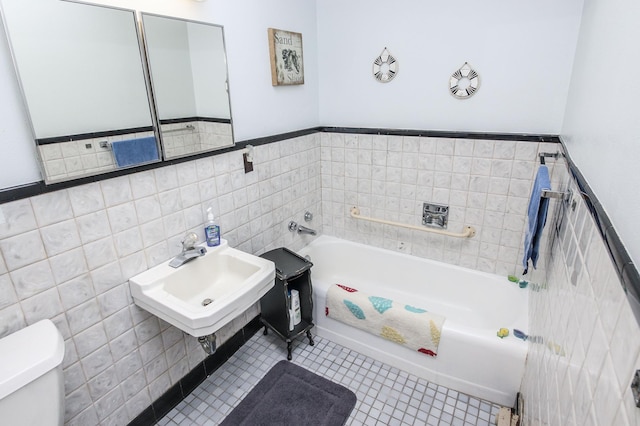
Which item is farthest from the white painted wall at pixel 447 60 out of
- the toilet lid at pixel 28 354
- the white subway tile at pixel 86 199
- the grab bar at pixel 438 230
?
the toilet lid at pixel 28 354

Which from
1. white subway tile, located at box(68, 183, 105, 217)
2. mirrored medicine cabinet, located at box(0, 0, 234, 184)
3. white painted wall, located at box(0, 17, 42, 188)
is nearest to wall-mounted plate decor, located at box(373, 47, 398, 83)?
mirrored medicine cabinet, located at box(0, 0, 234, 184)

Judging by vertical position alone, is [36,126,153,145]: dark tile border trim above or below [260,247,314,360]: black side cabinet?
above

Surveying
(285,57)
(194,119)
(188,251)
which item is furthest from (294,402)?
(285,57)

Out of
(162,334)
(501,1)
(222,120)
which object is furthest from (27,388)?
(501,1)

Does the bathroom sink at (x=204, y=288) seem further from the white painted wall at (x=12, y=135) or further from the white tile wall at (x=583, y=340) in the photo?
the white tile wall at (x=583, y=340)

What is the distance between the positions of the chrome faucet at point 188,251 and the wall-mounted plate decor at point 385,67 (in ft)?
5.19

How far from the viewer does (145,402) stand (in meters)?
1.69

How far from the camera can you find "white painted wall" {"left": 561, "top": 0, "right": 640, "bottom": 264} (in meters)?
0.61

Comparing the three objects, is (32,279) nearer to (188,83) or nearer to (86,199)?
(86,199)

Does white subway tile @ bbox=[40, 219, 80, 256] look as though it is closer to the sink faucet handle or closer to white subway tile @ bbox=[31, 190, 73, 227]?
white subway tile @ bbox=[31, 190, 73, 227]

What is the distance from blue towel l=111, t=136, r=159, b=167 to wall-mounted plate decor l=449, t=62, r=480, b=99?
68.0 inches

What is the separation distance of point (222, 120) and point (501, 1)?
5.43 feet

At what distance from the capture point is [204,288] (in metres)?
1.77

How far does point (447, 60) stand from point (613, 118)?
1.48 meters
